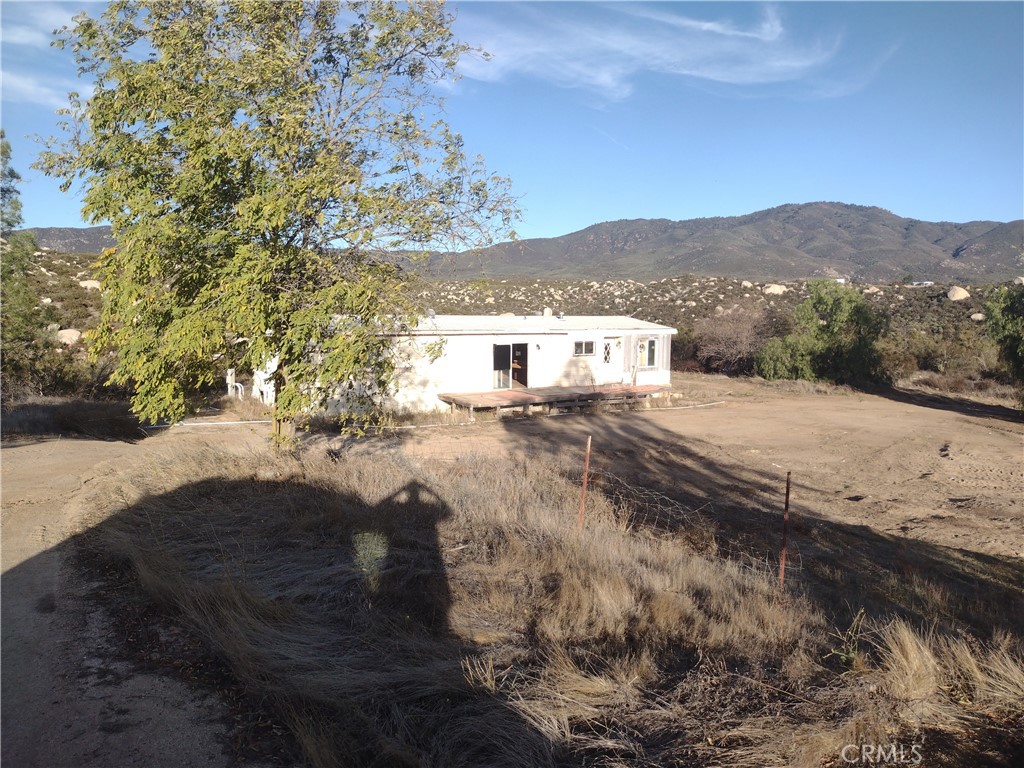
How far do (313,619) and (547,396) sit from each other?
53.4 ft

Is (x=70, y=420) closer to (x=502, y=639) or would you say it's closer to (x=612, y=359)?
(x=502, y=639)

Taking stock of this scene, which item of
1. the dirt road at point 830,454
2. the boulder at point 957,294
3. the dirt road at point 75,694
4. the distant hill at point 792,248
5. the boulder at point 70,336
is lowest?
the dirt road at point 830,454

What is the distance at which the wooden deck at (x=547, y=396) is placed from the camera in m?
19.5

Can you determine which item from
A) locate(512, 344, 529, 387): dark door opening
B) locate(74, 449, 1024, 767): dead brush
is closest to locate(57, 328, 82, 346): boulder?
locate(512, 344, 529, 387): dark door opening

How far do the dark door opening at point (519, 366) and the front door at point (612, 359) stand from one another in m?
2.70

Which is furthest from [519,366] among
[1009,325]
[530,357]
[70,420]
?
[1009,325]

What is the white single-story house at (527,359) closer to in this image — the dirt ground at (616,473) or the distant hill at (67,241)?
the dirt ground at (616,473)

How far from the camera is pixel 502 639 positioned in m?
4.45

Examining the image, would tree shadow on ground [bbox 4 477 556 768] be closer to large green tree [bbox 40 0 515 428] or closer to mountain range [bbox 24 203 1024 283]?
large green tree [bbox 40 0 515 428]

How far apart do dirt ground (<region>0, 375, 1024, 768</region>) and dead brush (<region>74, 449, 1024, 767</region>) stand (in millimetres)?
455

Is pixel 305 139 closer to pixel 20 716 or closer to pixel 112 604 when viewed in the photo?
pixel 112 604

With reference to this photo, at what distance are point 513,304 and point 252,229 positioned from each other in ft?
138

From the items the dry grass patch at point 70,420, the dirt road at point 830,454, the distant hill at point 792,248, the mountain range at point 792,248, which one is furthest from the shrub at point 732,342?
the distant hill at point 792,248

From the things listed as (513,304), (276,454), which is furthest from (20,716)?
(513,304)
